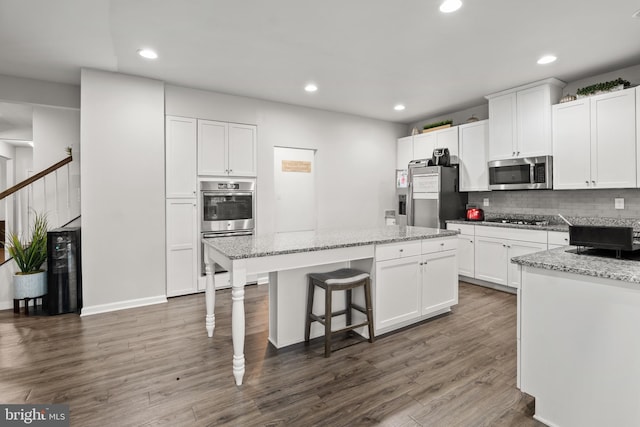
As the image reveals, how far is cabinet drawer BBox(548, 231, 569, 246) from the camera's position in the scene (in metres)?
3.55

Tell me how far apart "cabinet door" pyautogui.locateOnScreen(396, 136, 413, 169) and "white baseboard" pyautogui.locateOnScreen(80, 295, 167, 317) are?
4401mm

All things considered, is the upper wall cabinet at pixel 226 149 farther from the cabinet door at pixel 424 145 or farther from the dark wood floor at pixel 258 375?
the cabinet door at pixel 424 145

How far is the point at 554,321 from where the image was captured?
1675 millimetres

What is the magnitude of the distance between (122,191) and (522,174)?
4799 mm

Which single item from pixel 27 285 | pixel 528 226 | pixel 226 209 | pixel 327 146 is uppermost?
pixel 327 146

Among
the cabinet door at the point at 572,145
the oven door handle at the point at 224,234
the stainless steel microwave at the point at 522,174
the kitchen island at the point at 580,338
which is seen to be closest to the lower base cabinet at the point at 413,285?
the kitchen island at the point at 580,338

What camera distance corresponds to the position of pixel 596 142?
11.5 feet

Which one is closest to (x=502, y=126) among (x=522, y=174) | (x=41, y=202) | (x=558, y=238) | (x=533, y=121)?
(x=533, y=121)

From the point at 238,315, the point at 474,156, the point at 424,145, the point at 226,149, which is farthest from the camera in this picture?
the point at 424,145

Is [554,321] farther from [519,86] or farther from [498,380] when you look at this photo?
[519,86]

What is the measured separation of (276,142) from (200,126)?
1090 millimetres

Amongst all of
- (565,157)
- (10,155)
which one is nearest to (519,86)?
(565,157)

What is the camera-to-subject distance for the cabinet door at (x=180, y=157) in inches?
157

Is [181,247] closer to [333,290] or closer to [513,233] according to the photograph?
[333,290]
